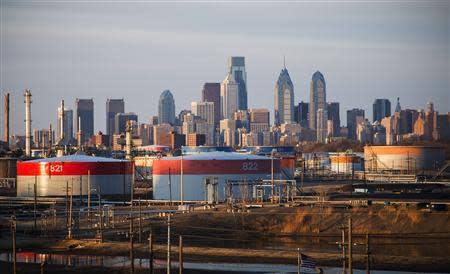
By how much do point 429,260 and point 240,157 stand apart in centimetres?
3615

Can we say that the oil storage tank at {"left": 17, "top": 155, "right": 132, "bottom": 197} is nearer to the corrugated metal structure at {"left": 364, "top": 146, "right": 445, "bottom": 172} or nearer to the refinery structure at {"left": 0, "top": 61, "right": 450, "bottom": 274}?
the refinery structure at {"left": 0, "top": 61, "right": 450, "bottom": 274}

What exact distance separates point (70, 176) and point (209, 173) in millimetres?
13036

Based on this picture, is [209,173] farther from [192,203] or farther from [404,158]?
[404,158]

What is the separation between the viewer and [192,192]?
8338cm

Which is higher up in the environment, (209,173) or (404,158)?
(404,158)

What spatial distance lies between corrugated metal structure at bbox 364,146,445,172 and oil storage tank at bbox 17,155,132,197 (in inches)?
2201

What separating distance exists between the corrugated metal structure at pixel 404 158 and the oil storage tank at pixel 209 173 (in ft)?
178

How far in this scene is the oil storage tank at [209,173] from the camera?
272 feet

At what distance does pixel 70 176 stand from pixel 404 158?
6218 centimetres

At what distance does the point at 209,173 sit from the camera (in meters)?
82.9

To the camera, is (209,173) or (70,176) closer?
(209,173)

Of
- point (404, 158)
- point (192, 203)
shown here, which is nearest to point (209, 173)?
point (192, 203)

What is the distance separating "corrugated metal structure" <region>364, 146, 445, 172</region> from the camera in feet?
445

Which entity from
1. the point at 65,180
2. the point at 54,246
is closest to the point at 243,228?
the point at 54,246
